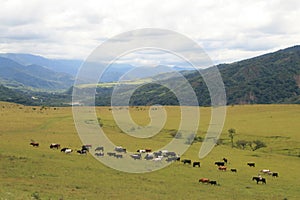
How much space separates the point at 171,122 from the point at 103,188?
6511cm

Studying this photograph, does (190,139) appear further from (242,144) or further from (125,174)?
(125,174)

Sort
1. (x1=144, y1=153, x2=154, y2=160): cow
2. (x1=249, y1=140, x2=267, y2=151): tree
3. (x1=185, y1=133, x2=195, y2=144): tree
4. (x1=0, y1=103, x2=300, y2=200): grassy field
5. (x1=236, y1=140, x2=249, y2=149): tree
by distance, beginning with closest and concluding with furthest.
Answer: (x1=0, y1=103, x2=300, y2=200): grassy field, (x1=144, y1=153, x2=154, y2=160): cow, (x1=249, y1=140, x2=267, y2=151): tree, (x1=185, y1=133, x2=195, y2=144): tree, (x1=236, y1=140, x2=249, y2=149): tree

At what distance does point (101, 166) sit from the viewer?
43.0 metres

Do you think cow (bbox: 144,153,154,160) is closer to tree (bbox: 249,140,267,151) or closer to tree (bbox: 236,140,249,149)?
tree (bbox: 249,140,267,151)

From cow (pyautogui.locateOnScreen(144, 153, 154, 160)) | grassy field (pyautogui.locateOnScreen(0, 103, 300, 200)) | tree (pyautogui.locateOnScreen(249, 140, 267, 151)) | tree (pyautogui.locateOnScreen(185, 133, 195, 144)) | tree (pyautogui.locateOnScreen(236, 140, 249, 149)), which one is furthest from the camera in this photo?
tree (pyautogui.locateOnScreen(236, 140, 249, 149))

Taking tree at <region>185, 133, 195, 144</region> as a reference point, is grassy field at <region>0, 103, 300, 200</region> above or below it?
below

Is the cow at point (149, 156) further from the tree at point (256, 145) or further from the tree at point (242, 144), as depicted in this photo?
the tree at point (242, 144)

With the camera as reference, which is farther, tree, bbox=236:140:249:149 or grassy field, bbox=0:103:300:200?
tree, bbox=236:140:249:149

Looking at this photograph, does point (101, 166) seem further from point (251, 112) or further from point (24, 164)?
point (251, 112)

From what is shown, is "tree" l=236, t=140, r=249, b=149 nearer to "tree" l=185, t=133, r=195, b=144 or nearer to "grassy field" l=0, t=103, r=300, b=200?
"grassy field" l=0, t=103, r=300, b=200

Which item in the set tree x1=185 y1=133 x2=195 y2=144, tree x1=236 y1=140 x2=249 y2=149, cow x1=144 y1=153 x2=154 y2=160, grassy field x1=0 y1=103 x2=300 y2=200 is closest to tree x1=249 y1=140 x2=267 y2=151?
→ tree x1=236 y1=140 x2=249 y2=149

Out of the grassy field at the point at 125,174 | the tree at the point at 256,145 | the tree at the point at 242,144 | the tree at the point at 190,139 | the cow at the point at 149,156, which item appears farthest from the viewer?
the tree at the point at 242,144

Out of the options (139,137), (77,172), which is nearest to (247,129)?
(139,137)

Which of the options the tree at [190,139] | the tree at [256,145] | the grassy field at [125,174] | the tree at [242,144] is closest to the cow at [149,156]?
the grassy field at [125,174]
